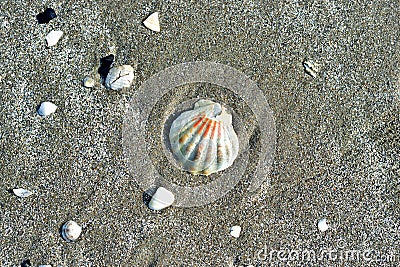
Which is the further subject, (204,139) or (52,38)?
(52,38)

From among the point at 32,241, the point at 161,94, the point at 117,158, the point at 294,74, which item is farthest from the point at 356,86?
the point at 32,241

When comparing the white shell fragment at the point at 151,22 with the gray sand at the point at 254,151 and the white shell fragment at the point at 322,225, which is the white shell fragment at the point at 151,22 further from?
the white shell fragment at the point at 322,225

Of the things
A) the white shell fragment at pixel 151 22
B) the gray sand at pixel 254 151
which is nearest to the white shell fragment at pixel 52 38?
the gray sand at pixel 254 151

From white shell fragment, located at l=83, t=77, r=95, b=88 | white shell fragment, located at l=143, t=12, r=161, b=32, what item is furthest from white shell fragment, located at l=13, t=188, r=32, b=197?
white shell fragment, located at l=143, t=12, r=161, b=32

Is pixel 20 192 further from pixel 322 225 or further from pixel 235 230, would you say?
pixel 322 225

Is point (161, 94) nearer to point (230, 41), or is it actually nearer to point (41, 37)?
point (230, 41)

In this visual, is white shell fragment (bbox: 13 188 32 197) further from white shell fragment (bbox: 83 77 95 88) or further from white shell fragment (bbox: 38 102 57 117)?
white shell fragment (bbox: 83 77 95 88)

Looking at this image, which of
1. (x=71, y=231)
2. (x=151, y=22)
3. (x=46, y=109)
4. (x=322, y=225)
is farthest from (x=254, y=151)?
(x=46, y=109)
